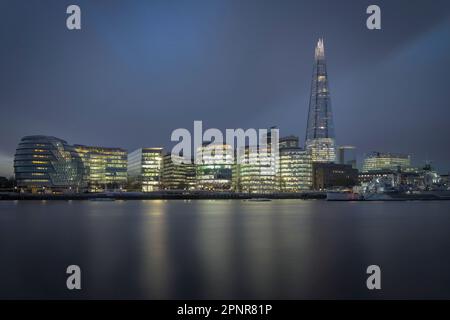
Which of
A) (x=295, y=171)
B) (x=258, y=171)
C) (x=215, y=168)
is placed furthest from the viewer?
(x=295, y=171)

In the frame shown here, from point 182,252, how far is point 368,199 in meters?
108

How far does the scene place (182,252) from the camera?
26.5 metres

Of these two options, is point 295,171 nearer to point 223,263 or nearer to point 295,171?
point 295,171

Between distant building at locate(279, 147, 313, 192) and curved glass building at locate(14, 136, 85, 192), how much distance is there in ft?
302

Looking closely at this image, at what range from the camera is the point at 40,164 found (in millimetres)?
151250

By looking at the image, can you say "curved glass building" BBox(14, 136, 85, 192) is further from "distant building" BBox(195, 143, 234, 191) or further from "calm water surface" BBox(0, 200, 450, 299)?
"calm water surface" BBox(0, 200, 450, 299)

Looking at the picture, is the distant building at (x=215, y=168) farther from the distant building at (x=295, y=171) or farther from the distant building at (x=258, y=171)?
the distant building at (x=295, y=171)

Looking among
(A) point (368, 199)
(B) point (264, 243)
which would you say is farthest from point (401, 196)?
(B) point (264, 243)

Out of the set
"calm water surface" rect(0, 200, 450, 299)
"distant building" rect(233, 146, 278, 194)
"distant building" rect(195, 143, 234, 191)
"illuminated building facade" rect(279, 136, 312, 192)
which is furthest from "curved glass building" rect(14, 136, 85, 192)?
"calm water surface" rect(0, 200, 450, 299)

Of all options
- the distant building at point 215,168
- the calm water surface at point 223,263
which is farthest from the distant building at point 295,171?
the calm water surface at point 223,263

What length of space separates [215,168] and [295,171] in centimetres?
3598

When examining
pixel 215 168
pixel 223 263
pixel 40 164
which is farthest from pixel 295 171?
pixel 223 263

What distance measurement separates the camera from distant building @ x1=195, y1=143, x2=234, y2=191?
185 meters
